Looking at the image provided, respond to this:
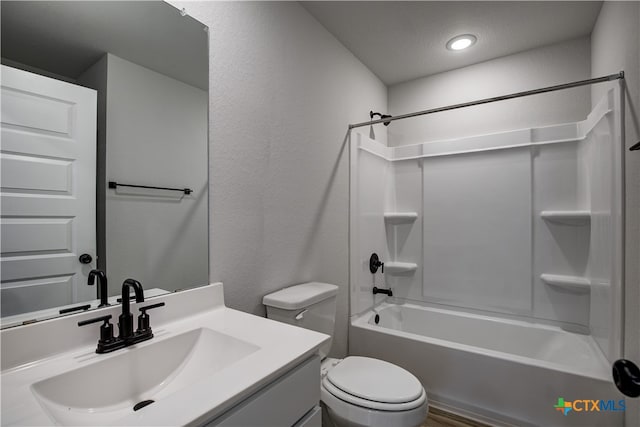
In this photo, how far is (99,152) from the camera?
0.93 meters

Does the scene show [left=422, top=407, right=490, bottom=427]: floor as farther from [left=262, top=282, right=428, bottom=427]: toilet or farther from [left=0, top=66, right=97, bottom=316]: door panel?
[left=0, top=66, right=97, bottom=316]: door panel

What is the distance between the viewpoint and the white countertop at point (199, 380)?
0.57 metres

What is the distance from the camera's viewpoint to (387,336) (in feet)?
6.51

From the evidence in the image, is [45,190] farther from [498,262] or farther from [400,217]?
[498,262]

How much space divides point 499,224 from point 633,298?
1.03m

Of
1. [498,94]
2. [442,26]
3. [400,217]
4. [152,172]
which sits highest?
[442,26]

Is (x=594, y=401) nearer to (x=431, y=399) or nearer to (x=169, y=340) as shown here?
(x=431, y=399)

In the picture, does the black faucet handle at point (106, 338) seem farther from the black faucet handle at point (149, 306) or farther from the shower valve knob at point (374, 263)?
the shower valve knob at point (374, 263)

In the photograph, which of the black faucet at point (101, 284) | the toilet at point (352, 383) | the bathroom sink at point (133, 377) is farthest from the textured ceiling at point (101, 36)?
the toilet at point (352, 383)

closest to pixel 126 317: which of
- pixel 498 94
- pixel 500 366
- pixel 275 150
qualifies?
pixel 275 150

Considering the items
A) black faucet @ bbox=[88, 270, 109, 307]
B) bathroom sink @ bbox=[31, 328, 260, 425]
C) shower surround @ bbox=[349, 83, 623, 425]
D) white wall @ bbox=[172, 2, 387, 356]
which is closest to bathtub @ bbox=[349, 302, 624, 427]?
shower surround @ bbox=[349, 83, 623, 425]

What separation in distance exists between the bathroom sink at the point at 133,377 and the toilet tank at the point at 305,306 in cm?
45

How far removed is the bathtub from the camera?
148 centimetres

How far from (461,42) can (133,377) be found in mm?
2636
